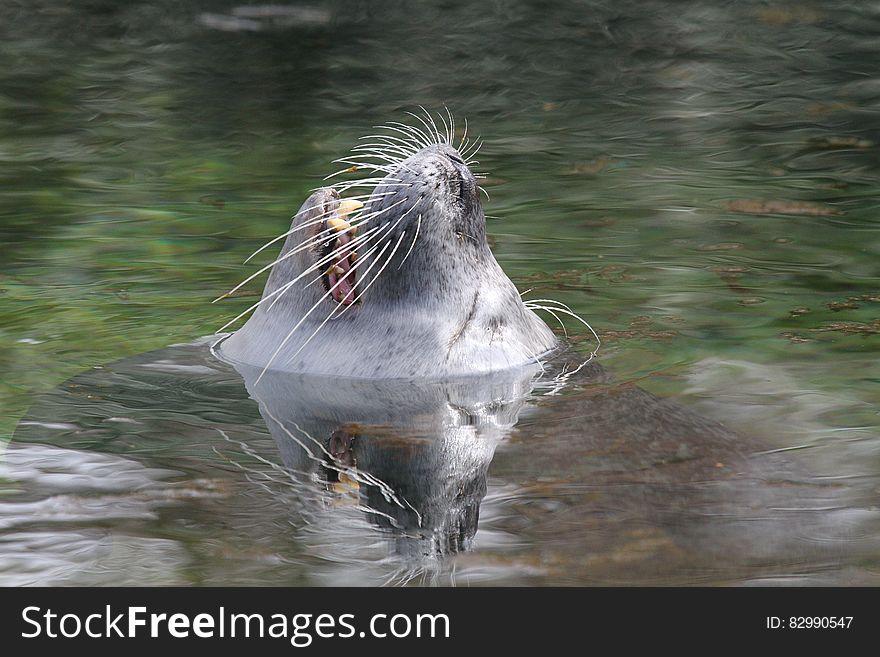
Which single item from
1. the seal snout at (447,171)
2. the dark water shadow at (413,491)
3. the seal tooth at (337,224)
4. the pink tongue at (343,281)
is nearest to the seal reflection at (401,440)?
the dark water shadow at (413,491)

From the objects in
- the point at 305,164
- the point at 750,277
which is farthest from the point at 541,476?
the point at 305,164

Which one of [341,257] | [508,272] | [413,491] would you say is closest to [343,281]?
[341,257]

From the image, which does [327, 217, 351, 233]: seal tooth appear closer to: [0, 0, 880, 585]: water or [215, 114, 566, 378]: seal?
[215, 114, 566, 378]: seal

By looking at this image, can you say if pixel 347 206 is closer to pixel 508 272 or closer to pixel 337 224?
pixel 337 224

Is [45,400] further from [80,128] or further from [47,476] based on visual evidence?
[80,128]

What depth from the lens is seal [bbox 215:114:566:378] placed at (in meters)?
5.36

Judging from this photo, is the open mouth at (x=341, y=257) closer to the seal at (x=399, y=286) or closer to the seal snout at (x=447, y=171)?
the seal at (x=399, y=286)

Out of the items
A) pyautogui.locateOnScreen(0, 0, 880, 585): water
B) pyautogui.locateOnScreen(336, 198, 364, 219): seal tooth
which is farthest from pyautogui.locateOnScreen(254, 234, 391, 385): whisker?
pyautogui.locateOnScreen(336, 198, 364, 219): seal tooth

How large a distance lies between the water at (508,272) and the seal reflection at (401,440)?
19 millimetres

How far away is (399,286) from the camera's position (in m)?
5.43

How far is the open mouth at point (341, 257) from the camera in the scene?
17.9 ft

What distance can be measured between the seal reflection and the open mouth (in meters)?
0.35

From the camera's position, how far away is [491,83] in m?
12.3

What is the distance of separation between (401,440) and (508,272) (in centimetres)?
282
